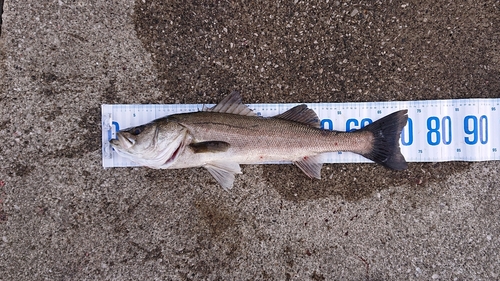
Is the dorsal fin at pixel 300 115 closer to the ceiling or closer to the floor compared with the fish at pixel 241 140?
closer to the ceiling

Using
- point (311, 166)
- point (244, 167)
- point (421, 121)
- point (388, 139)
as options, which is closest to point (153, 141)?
point (244, 167)

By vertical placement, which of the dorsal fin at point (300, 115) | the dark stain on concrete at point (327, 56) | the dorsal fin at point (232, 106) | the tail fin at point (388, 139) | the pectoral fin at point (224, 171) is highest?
the dark stain on concrete at point (327, 56)

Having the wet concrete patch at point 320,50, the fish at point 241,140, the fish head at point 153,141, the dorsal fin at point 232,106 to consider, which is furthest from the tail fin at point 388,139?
the fish head at point 153,141

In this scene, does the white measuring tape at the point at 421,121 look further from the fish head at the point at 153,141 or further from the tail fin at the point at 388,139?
the fish head at the point at 153,141

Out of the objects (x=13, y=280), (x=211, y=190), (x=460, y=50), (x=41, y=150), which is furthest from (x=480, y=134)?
(x=13, y=280)

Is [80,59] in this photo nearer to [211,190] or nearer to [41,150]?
[41,150]

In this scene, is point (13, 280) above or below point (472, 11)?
below

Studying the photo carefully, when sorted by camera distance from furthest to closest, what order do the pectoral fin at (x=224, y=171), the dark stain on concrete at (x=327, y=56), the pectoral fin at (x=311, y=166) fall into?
1. the dark stain on concrete at (x=327, y=56)
2. the pectoral fin at (x=311, y=166)
3. the pectoral fin at (x=224, y=171)

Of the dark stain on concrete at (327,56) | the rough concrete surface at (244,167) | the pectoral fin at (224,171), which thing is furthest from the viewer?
the dark stain on concrete at (327,56)
